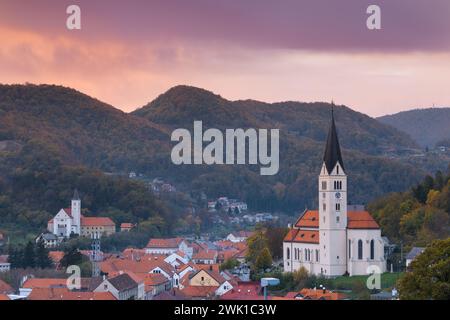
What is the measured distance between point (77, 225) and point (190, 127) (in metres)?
63.5

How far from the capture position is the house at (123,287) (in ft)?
140

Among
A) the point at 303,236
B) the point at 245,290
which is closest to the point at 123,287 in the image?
the point at 245,290

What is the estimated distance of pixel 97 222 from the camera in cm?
9431

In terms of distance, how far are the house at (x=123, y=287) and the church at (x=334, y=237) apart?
29.0 ft

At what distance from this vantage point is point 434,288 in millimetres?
28062

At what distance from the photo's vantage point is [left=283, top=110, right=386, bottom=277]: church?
171 ft

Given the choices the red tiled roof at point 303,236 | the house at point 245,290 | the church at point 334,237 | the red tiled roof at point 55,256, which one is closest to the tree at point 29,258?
the red tiled roof at point 55,256

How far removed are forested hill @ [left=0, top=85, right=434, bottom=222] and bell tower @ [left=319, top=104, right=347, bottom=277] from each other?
168 feet

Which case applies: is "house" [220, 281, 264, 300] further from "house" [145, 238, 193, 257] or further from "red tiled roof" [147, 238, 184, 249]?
"red tiled roof" [147, 238, 184, 249]

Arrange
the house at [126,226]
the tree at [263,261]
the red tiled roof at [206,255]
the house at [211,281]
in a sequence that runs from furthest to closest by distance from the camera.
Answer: the house at [126,226] → the red tiled roof at [206,255] → the tree at [263,261] → the house at [211,281]

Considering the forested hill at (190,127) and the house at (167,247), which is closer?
the house at (167,247)

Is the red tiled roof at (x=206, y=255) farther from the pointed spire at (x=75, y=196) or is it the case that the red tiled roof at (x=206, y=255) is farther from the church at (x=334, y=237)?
the pointed spire at (x=75, y=196)
